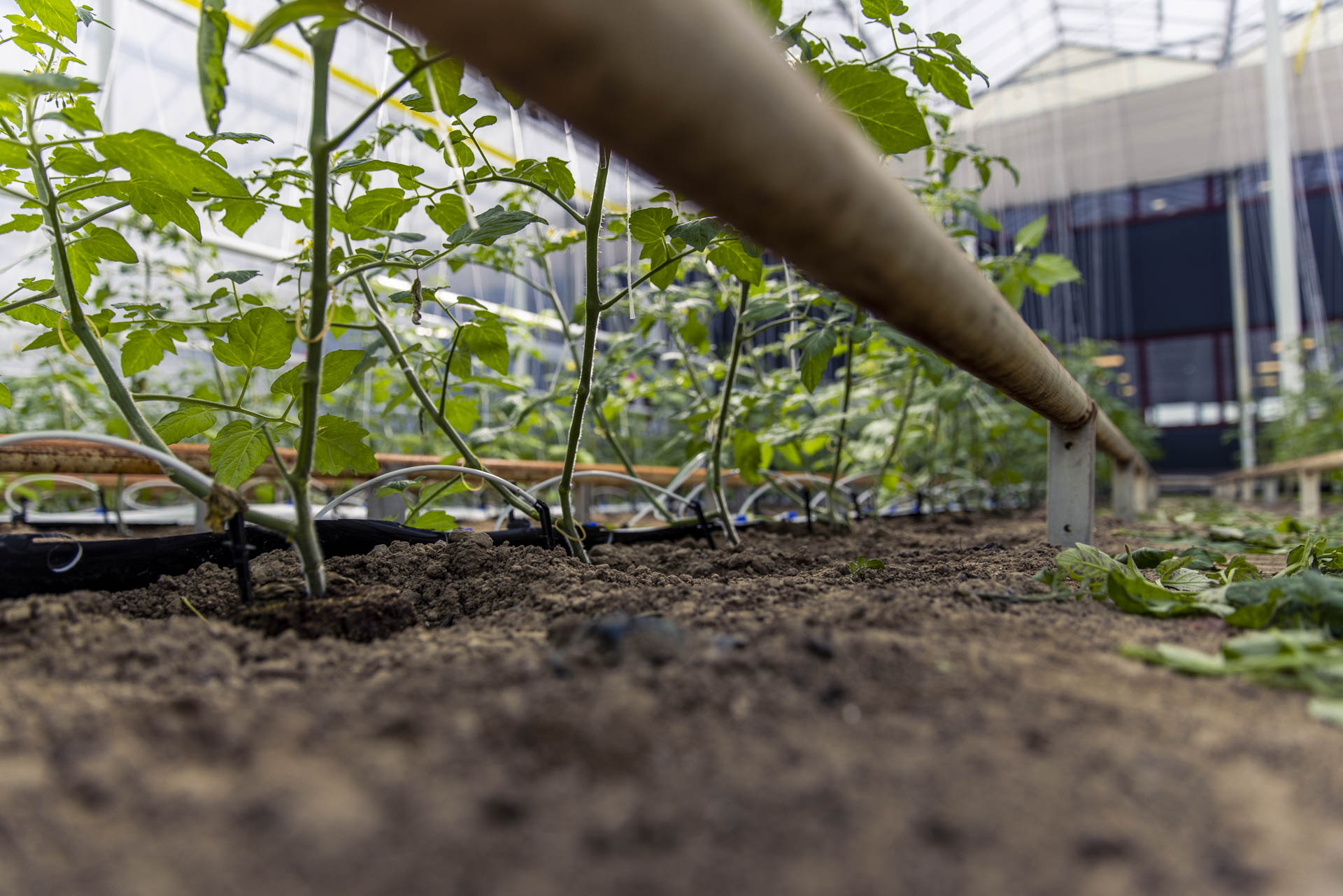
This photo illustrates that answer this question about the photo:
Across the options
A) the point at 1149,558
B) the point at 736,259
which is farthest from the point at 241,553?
the point at 1149,558

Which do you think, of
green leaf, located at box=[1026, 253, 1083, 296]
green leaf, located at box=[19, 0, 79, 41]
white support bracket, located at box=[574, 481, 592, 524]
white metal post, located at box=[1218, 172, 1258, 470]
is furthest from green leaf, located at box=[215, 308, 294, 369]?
white metal post, located at box=[1218, 172, 1258, 470]

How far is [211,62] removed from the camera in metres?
0.71

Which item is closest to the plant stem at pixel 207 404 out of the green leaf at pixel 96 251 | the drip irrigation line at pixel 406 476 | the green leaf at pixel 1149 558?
the drip irrigation line at pixel 406 476

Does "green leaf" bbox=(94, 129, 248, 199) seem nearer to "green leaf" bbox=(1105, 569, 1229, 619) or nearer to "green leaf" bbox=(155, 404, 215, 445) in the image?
"green leaf" bbox=(155, 404, 215, 445)

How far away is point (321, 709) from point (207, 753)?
7 centimetres

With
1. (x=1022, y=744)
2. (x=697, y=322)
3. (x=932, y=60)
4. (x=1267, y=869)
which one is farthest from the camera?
(x=697, y=322)

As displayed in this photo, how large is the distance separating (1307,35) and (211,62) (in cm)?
1105

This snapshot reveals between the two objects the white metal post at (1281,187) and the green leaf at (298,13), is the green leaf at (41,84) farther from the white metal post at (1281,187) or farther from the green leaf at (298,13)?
the white metal post at (1281,187)

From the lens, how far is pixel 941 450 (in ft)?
13.5

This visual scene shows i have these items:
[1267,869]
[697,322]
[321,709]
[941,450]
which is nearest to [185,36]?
[697,322]

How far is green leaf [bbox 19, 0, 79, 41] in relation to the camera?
1.00 metres

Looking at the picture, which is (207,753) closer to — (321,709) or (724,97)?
(321,709)

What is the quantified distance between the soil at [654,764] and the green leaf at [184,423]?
1.11 ft

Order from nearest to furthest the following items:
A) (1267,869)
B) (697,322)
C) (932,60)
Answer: (1267,869) → (932,60) → (697,322)
